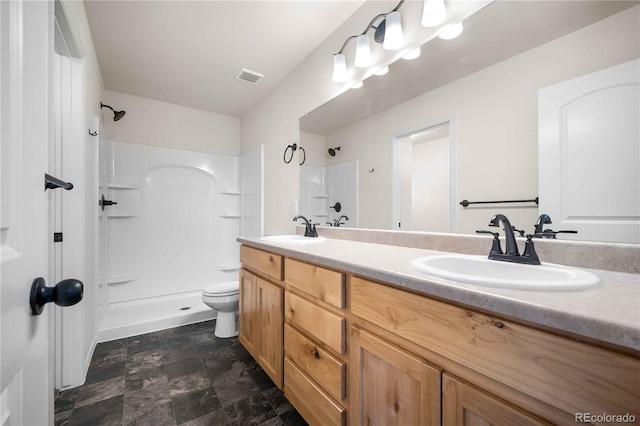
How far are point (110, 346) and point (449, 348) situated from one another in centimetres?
255

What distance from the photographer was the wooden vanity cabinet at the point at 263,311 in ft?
4.85

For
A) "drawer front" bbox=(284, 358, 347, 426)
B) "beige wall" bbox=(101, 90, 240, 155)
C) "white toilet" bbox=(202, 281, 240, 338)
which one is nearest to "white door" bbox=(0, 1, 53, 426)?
"drawer front" bbox=(284, 358, 347, 426)

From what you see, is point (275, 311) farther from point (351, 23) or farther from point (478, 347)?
point (351, 23)

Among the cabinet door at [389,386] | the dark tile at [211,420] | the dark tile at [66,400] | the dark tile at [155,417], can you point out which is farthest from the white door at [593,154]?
the dark tile at [66,400]

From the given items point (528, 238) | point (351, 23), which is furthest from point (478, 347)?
point (351, 23)

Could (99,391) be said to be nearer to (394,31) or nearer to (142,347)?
(142,347)

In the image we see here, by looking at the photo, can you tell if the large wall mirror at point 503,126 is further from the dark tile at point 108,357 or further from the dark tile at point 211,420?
the dark tile at point 108,357

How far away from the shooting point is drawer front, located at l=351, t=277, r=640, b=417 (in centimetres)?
46

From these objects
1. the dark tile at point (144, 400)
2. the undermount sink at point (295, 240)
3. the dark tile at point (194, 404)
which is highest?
the undermount sink at point (295, 240)

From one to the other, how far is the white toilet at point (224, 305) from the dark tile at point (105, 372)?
67 centimetres

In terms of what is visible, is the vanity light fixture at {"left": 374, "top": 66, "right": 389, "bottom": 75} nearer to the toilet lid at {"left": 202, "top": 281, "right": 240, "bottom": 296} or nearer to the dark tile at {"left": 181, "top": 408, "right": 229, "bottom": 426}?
the toilet lid at {"left": 202, "top": 281, "right": 240, "bottom": 296}

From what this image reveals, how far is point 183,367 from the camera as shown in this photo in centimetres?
186

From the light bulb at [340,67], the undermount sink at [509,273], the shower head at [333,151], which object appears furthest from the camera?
the shower head at [333,151]

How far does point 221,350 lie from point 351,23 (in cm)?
251
